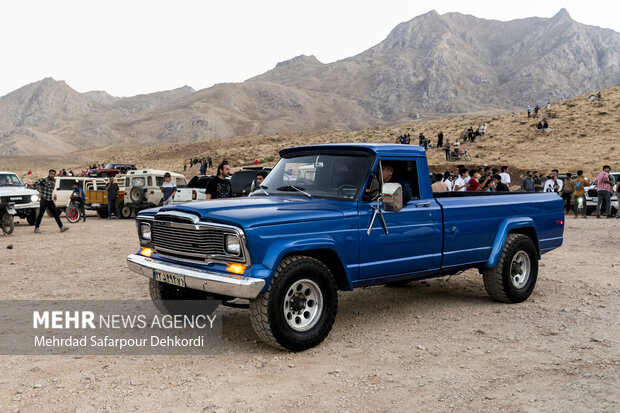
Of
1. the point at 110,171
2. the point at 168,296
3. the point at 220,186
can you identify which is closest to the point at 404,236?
the point at 168,296

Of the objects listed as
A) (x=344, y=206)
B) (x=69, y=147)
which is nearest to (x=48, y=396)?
(x=344, y=206)

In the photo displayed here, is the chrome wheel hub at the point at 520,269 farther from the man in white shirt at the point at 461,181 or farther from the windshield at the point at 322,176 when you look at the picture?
the man in white shirt at the point at 461,181

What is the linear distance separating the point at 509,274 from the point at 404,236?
6.63 ft

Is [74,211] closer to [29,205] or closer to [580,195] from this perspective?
[29,205]

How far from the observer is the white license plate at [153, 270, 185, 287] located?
5320 millimetres

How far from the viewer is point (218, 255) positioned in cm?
517

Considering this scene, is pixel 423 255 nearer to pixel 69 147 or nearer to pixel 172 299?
pixel 172 299

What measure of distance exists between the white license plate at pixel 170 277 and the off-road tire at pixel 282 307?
0.68m

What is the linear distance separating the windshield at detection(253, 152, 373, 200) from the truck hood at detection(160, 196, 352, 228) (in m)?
0.18

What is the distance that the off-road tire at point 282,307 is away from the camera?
5141 mm

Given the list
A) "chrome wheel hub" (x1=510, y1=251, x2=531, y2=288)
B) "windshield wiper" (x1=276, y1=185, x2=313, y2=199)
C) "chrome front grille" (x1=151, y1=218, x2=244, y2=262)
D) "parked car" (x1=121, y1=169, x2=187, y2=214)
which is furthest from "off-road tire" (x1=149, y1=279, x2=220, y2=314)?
"parked car" (x1=121, y1=169, x2=187, y2=214)

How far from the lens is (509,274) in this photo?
729cm

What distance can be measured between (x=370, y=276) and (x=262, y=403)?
1995 mm

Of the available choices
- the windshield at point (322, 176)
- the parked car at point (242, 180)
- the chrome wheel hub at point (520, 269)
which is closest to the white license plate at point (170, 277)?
the windshield at point (322, 176)
